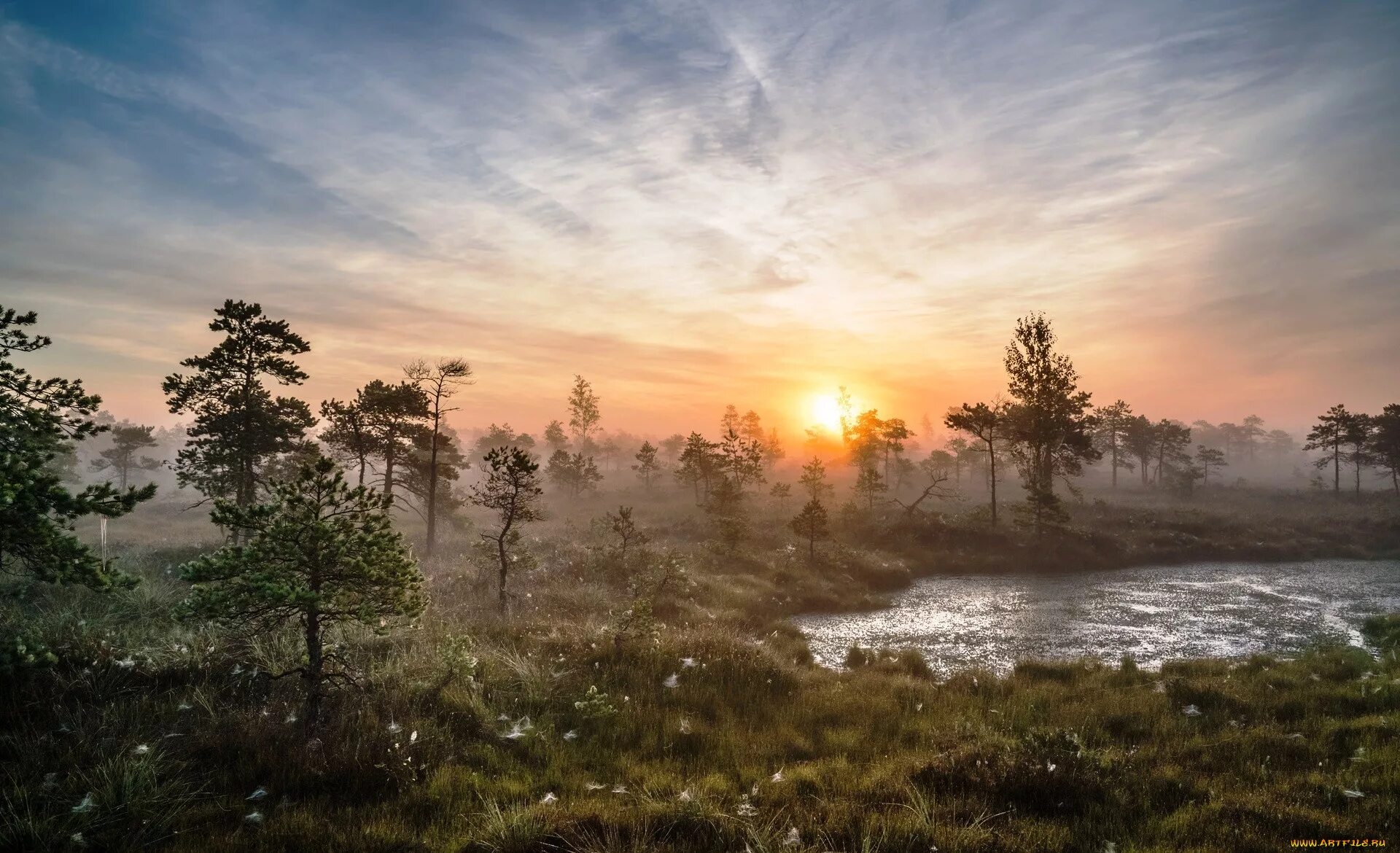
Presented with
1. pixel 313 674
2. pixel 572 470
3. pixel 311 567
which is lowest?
pixel 313 674

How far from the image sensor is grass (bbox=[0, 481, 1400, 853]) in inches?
223

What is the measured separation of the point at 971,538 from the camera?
1310 inches

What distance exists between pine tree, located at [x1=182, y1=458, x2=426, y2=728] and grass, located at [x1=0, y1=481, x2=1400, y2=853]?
1.57m

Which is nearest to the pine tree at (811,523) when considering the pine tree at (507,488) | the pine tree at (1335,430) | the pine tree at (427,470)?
the pine tree at (507,488)

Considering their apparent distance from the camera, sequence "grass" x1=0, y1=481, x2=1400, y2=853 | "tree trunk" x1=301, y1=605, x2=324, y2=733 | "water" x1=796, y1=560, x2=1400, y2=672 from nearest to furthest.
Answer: "grass" x1=0, y1=481, x2=1400, y2=853
"tree trunk" x1=301, y1=605, x2=324, y2=733
"water" x1=796, y1=560, x2=1400, y2=672

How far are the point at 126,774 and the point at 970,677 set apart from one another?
13637 millimetres

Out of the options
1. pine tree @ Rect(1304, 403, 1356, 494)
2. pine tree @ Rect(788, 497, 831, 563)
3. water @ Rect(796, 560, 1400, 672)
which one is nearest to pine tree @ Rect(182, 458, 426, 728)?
water @ Rect(796, 560, 1400, 672)

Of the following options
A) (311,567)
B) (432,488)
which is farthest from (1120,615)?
(432,488)

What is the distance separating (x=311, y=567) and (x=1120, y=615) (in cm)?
2399

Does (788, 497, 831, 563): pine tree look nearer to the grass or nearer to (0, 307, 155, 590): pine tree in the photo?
the grass

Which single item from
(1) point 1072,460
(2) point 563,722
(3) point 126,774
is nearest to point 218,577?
(3) point 126,774

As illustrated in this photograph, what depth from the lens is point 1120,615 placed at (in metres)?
20.4

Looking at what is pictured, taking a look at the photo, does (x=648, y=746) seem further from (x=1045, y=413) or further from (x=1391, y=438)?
(x=1391, y=438)

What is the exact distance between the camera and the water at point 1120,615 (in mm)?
16391
